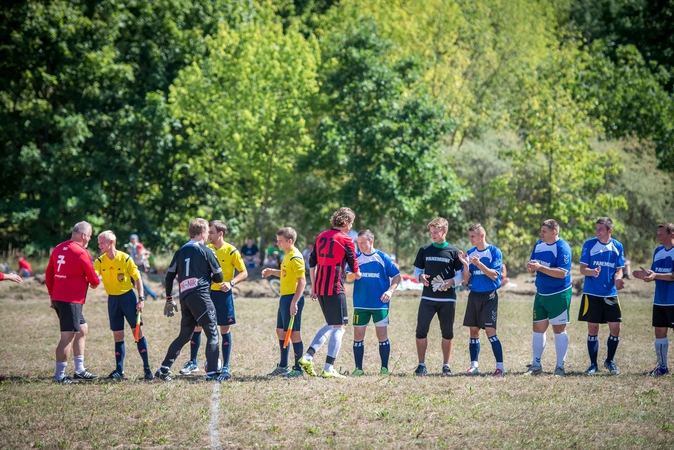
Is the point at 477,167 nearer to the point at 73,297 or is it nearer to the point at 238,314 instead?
the point at 238,314

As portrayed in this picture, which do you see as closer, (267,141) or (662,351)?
(662,351)

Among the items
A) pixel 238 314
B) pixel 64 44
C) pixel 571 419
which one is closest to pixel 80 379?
pixel 571 419

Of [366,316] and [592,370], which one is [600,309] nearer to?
[592,370]

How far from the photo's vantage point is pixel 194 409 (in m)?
8.95

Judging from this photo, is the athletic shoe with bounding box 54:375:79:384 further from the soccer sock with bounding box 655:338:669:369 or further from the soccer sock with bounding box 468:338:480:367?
the soccer sock with bounding box 655:338:669:369

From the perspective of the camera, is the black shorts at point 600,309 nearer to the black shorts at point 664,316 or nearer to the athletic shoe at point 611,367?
the black shorts at point 664,316

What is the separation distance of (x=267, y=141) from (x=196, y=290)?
23992 millimetres

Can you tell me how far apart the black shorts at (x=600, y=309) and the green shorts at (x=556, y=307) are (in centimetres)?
56

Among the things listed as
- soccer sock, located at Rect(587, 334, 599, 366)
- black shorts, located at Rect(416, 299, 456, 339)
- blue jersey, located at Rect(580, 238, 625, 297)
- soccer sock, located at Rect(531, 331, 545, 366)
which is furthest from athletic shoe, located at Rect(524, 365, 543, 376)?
blue jersey, located at Rect(580, 238, 625, 297)

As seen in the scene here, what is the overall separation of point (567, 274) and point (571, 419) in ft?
10.8

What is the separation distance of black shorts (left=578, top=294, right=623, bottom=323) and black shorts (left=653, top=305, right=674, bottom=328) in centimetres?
54

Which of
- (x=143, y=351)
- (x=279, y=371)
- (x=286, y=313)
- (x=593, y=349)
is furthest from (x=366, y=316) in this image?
(x=593, y=349)

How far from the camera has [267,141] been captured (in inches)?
1346

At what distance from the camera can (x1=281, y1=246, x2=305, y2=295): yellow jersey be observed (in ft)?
37.1
